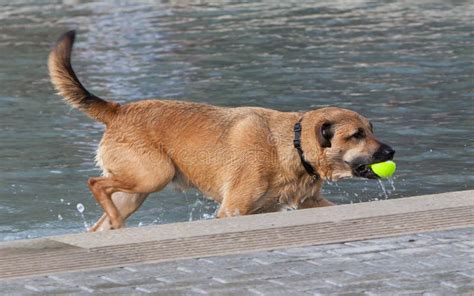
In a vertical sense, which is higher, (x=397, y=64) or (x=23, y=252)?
(x=23, y=252)

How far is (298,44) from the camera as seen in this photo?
742 inches

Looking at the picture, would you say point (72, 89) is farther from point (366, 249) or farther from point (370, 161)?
point (366, 249)

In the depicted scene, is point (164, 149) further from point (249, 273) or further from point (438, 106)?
point (438, 106)

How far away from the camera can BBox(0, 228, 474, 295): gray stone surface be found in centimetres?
582

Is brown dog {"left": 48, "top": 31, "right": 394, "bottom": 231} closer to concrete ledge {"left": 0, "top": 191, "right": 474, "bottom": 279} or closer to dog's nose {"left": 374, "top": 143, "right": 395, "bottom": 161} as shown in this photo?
dog's nose {"left": 374, "top": 143, "right": 395, "bottom": 161}

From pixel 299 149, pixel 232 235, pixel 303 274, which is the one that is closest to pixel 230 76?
pixel 299 149

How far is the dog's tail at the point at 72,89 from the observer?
341 inches

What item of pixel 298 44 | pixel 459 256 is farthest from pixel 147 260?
pixel 298 44

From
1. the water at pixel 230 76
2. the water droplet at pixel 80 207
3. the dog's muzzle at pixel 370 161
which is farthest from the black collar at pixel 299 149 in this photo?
the water droplet at pixel 80 207

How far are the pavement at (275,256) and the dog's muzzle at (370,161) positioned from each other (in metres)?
0.72

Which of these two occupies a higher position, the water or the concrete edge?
the concrete edge

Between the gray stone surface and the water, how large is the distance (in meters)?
3.20

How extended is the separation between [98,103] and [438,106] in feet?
20.2

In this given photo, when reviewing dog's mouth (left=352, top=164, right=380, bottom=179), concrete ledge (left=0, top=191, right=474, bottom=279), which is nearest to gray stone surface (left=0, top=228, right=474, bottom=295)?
concrete ledge (left=0, top=191, right=474, bottom=279)
